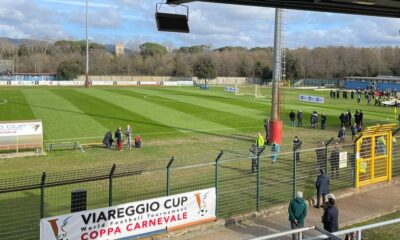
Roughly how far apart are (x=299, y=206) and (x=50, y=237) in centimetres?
557

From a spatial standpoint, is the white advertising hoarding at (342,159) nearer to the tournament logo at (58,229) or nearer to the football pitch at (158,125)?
the football pitch at (158,125)

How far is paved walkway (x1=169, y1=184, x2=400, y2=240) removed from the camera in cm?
1123

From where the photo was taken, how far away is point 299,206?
10352mm

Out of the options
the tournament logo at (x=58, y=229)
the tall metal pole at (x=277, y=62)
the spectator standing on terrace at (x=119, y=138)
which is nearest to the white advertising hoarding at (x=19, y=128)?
the spectator standing on terrace at (x=119, y=138)

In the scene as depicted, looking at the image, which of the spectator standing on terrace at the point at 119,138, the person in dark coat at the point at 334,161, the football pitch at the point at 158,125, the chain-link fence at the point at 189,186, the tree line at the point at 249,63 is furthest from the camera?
the tree line at the point at 249,63

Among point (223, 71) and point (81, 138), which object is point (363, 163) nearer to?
point (81, 138)

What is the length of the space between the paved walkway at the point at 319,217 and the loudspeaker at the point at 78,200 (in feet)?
8.23

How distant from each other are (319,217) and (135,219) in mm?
5277

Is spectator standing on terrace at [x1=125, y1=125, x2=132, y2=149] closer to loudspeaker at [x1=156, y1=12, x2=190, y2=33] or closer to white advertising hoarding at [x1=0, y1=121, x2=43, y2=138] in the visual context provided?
white advertising hoarding at [x1=0, y1=121, x2=43, y2=138]

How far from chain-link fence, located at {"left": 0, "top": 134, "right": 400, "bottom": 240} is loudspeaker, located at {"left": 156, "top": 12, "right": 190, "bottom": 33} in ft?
10.7

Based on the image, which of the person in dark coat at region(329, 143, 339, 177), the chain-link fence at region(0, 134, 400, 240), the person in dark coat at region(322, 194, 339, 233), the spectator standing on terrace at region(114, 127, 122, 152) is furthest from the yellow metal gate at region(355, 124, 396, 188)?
the spectator standing on terrace at region(114, 127, 122, 152)

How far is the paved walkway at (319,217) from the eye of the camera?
11227 millimetres

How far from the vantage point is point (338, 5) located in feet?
33.3

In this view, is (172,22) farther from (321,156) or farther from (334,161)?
(334,161)
